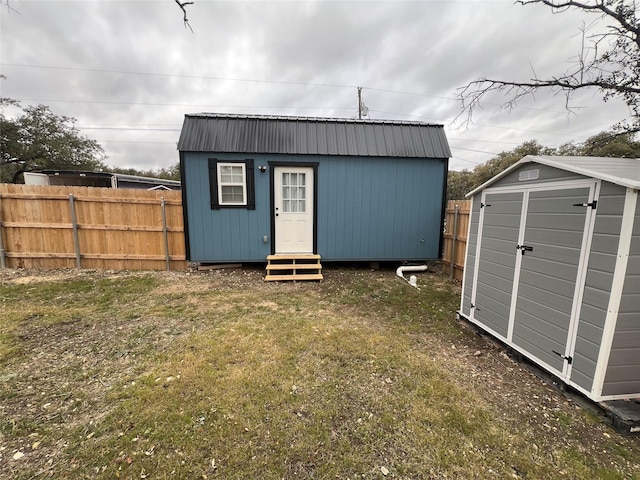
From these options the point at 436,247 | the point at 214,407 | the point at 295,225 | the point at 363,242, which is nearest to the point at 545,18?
the point at 436,247

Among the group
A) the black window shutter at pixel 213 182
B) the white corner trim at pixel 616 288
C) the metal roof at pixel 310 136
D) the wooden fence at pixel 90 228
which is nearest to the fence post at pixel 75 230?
the wooden fence at pixel 90 228

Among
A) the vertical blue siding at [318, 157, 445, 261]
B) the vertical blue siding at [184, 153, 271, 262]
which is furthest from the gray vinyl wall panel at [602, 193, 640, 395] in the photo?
the vertical blue siding at [184, 153, 271, 262]

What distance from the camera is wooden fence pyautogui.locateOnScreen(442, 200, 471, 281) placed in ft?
17.6

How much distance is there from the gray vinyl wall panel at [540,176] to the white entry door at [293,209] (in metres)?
3.73

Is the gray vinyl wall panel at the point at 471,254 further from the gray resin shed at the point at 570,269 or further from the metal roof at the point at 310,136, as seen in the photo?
the metal roof at the point at 310,136

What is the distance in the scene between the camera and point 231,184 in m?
5.63

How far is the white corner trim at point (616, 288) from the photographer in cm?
175

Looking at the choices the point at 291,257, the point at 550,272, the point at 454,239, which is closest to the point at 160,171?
the point at 291,257

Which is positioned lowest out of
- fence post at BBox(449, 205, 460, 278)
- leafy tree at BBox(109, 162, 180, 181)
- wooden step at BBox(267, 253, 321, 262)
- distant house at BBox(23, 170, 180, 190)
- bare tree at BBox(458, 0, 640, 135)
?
wooden step at BBox(267, 253, 321, 262)

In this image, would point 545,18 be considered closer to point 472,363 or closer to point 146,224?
point 472,363

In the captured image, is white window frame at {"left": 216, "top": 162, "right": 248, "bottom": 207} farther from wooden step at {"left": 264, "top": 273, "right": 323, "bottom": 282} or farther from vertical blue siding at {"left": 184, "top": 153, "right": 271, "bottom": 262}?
wooden step at {"left": 264, "top": 273, "right": 323, "bottom": 282}

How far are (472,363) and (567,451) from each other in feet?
3.23

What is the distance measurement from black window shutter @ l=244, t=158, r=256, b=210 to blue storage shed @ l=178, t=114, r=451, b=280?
0.07 ft

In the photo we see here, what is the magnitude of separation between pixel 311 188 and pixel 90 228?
4709 mm
